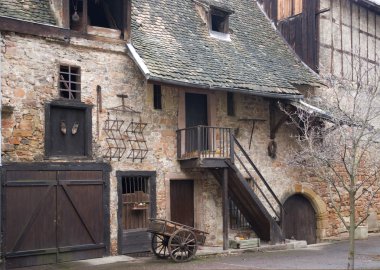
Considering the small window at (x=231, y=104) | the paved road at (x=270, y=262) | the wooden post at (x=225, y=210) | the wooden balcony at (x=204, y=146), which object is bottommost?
the paved road at (x=270, y=262)

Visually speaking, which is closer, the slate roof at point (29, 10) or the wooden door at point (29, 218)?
the wooden door at point (29, 218)

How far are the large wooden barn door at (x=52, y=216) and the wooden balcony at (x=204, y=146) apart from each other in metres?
2.61

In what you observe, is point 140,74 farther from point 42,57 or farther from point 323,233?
point 323,233

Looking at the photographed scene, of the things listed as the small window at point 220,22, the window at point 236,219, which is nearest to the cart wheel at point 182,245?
the window at point 236,219

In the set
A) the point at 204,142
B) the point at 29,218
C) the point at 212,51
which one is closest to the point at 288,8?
the point at 212,51

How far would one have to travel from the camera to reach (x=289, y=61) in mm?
19422

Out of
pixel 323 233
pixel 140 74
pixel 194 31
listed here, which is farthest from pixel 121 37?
pixel 323 233

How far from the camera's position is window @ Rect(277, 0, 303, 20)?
65.6 feet

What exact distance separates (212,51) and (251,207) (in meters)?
4.87

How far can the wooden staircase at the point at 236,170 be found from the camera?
14797mm

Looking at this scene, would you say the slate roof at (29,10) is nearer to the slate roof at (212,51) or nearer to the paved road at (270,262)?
the slate roof at (212,51)

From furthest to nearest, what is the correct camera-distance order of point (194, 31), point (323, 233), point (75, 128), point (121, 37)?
point (323, 233) → point (194, 31) → point (121, 37) → point (75, 128)

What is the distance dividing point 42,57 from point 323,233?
11263mm

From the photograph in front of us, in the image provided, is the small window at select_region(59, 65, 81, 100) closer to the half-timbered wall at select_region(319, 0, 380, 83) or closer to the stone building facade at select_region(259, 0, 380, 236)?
the stone building facade at select_region(259, 0, 380, 236)
